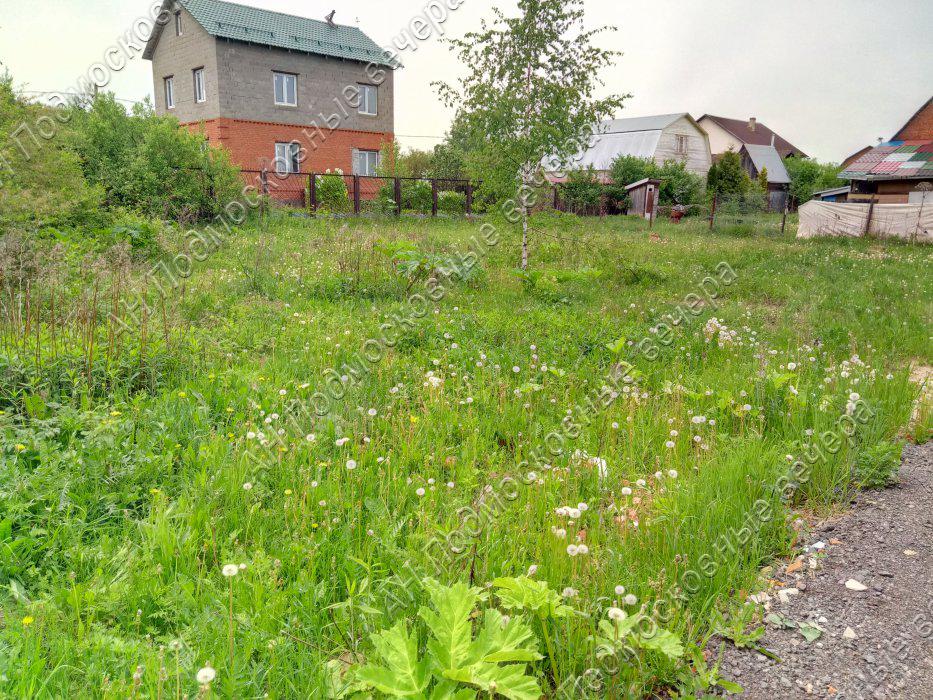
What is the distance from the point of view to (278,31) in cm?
2856

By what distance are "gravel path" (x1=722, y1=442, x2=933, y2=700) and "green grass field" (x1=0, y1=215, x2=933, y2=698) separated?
0.18 metres

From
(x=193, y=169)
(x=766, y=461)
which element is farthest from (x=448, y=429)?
(x=193, y=169)

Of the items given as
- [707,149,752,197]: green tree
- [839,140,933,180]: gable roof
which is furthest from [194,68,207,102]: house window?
[707,149,752,197]: green tree

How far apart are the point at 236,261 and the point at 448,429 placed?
754cm

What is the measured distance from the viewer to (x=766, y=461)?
3.83 meters

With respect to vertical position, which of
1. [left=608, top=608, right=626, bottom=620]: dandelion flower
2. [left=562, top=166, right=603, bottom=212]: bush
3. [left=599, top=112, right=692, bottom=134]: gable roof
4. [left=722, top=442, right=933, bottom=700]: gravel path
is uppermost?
[left=599, top=112, right=692, bottom=134]: gable roof

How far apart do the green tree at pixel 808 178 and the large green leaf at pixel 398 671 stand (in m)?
55.0

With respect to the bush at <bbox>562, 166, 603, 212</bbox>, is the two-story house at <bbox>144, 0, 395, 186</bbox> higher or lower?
higher

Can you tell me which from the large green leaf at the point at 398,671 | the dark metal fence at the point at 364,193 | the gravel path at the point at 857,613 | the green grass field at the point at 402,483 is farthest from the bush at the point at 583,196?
the large green leaf at the point at 398,671

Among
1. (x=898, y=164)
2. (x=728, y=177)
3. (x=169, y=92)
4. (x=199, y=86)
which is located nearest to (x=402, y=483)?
(x=898, y=164)

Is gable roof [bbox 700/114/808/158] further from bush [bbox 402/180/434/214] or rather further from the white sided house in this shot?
bush [bbox 402/180/434/214]

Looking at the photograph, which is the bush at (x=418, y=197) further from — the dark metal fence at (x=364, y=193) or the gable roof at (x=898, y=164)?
the gable roof at (x=898, y=164)

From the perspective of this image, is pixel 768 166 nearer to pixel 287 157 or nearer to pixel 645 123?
pixel 645 123

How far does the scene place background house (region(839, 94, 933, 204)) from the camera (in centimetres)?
2453
